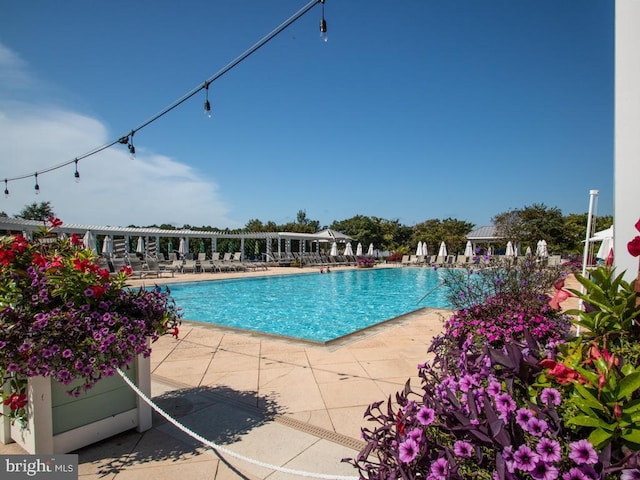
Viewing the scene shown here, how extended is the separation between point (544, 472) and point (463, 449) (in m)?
0.22

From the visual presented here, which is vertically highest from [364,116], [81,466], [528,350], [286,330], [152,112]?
[364,116]

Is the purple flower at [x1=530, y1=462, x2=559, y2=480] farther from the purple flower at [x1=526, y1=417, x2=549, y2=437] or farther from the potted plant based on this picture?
the potted plant

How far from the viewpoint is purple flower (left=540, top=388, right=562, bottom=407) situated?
1.20 meters

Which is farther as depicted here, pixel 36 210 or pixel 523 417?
pixel 36 210

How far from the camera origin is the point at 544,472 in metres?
0.96

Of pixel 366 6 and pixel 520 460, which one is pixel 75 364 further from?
pixel 366 6

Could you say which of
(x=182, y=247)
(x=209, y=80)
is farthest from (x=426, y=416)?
(x=182, y=247)

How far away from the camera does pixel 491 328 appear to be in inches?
133

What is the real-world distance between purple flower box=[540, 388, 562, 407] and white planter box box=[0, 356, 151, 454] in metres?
2.72

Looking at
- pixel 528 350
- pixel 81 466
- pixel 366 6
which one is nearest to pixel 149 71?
pixel 366 6

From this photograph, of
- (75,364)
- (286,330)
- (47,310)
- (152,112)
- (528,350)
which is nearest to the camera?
(528,350)

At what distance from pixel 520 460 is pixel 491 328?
2648mm

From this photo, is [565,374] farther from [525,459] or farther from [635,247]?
[635,247]

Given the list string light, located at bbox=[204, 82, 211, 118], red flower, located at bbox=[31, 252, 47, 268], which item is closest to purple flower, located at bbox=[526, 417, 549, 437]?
red flower, located at bbox=[31, 252, 47, 268]
